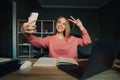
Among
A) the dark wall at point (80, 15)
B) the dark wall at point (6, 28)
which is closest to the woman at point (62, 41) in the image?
the dark wall at point (6, 28)

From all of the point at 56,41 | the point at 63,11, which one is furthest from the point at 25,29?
the point at 63,11

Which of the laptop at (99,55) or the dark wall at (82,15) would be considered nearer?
the laptop at (99,55)

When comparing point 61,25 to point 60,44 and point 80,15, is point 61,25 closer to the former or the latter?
point 60,44

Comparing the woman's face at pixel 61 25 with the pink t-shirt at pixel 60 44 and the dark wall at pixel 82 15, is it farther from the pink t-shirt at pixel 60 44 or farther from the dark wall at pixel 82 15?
the dark wall at pixel 82 15

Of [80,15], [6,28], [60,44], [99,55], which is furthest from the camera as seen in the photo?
[80,15]

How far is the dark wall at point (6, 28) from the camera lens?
5090mm

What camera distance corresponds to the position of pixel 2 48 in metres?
5.17

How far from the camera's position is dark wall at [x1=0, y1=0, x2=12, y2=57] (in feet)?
16.7

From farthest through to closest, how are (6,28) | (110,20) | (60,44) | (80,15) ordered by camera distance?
(80,15)
(110,20)
(6,28)
(60,44)

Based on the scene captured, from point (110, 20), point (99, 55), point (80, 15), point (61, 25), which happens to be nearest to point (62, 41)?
point (61, 25)

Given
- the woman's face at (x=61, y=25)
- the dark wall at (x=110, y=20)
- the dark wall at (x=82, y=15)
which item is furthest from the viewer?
the dark wall at (x=82, y=15)

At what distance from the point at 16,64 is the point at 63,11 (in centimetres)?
630

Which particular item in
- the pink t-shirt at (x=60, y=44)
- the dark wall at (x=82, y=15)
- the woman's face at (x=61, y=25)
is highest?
the dark wall at (x=82, y=15)

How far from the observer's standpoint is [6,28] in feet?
17.5
